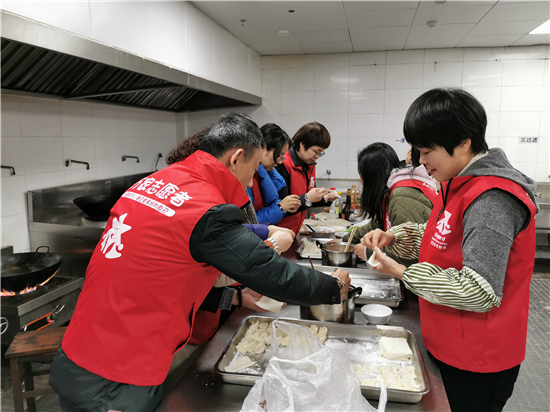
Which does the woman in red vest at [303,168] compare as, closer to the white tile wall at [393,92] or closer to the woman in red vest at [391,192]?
the woman in red vest at [391,192]

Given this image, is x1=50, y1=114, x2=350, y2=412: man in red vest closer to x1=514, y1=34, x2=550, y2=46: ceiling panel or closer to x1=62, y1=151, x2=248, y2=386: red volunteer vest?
x1=62, y1=151, x2=248, y2=386: red volunteer vest

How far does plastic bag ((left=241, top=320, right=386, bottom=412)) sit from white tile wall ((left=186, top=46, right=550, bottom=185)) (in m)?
4.33

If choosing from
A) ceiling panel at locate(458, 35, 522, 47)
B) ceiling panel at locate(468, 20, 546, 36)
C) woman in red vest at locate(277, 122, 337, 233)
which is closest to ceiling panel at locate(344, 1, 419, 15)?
ceiling panel at locate(468, 20, 546, 36)

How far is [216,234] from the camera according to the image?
39.0 inches

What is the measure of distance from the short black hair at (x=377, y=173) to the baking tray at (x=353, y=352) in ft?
3.04

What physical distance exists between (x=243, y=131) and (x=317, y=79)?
414cm

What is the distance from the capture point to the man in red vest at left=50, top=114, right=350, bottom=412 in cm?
100

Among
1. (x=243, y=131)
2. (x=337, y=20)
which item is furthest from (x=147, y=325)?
(x=337, y=20)

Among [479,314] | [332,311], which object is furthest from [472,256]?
[332,311]

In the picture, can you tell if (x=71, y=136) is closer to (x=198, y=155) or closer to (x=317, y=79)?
(x=198, y=155)

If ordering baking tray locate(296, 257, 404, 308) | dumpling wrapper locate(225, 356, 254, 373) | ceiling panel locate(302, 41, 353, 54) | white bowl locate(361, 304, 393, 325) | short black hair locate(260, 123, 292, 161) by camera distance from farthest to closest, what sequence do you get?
ceiling panel locate(302, 41, 353, 54) → short black hair locate(260, 123, 292, 161) → baking tray locate(296, 257, 404, 308) → white bowl locate(361, 304, 393, 325) → dumpling wrapper locate(225, 356, 254, 373)

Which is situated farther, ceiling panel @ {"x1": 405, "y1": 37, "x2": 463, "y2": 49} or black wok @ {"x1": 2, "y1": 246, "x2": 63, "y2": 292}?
ceiling panel @ {"x1": 405, "y1": 37, "x2": 463, "y2": 49}

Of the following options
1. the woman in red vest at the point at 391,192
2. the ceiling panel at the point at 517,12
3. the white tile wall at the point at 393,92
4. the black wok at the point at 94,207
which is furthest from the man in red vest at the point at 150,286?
the white tile wall at the point at 393,92

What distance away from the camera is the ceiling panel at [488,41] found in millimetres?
4160
